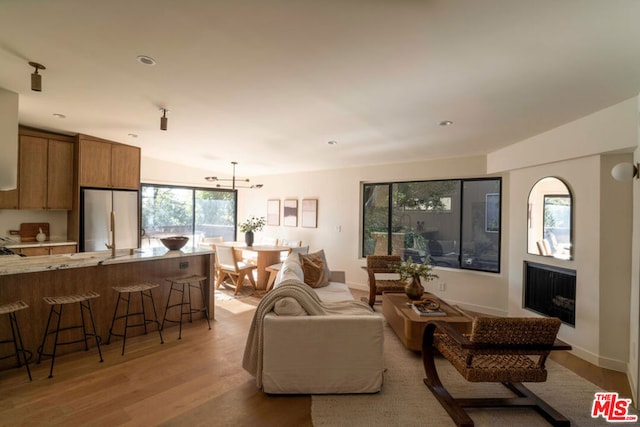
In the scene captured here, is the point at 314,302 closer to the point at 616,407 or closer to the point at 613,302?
the point at 616,407

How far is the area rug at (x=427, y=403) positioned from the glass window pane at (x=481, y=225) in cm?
196

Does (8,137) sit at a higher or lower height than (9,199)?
higher

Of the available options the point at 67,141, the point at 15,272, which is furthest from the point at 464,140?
the point at 67,141

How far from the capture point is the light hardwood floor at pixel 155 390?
2.06 metres

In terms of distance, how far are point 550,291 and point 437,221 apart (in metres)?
1.90

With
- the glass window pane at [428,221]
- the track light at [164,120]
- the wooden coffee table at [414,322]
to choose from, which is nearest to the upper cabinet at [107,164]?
the track light at [164,120]

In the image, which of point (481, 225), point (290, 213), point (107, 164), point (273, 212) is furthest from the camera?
point (273, 212)

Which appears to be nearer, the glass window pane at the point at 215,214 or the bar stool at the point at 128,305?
the bar stool at the point at 128,305

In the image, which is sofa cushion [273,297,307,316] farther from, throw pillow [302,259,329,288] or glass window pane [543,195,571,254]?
glass window pane [543,195,571,254]

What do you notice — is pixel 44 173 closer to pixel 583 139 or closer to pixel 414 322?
pixel 414 322

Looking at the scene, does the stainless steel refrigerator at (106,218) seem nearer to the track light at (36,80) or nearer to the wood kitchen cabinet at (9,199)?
the wood kitchen cabinet at (9,199)

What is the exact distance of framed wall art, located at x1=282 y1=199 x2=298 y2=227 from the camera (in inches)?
273

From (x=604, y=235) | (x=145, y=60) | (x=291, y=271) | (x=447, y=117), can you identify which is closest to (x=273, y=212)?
(x=291, y=271)

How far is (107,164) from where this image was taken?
16.5 feet
